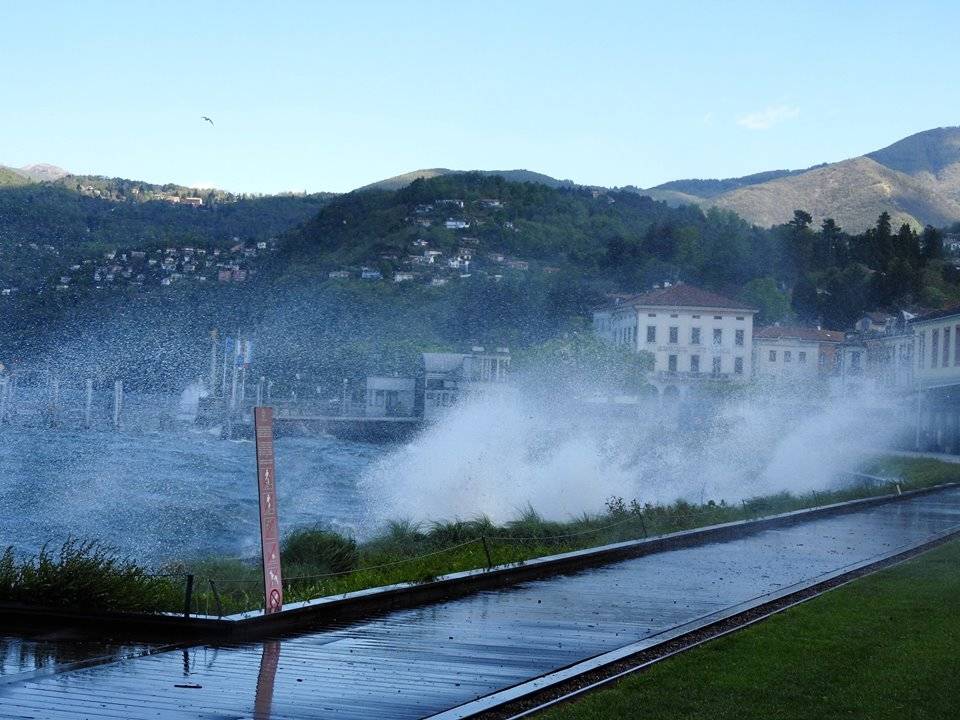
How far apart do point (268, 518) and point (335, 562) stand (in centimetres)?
545

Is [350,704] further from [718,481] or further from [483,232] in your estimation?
[483,232]

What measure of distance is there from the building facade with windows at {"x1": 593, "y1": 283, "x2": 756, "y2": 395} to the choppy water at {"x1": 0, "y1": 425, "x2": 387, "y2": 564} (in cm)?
2854

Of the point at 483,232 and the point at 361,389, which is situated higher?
the point at 483,232

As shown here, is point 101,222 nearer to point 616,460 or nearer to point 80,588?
point 616,460

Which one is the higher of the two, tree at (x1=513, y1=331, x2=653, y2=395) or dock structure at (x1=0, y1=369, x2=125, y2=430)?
tree at (x1=513, y1=331, x2=653, y2=395)

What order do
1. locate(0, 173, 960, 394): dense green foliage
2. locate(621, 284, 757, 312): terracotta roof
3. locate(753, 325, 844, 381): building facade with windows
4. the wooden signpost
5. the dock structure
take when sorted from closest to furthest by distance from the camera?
the wooden signpost → the dock structure → locate(621, 284, 757, 312): terracotta roof → locate(753, 325, 844, 381): building facade with windows → locate(0, 173, 960, 394): dense green foliage

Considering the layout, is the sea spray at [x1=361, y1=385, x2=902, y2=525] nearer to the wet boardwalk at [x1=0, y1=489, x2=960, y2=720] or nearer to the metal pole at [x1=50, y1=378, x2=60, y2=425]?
the wet boardwalk at [x1=0, y1=489, x2=960, y2=720]

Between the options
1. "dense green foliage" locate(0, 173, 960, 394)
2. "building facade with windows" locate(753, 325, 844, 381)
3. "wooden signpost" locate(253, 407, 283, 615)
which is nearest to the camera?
"wooden signpost" locate(253, 407, 283, 615)

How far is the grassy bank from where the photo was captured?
11867 mm

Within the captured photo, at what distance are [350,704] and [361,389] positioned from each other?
119577 millimetres

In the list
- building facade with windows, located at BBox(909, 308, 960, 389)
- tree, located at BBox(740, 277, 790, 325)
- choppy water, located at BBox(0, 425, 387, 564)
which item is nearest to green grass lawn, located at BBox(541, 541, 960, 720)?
choppy water, located at BBox(0, 425, 387, 564)

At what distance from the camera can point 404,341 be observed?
5133 inches

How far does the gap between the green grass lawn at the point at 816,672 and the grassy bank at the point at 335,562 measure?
429 centimetres

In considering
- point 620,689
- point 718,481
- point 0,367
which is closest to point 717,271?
point 0,367
